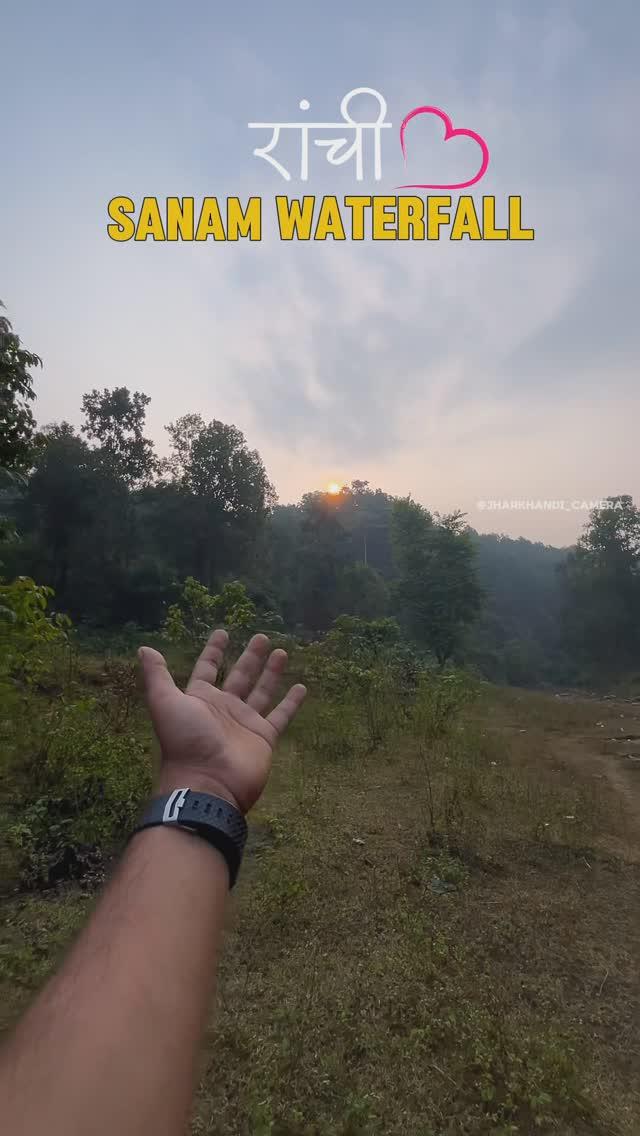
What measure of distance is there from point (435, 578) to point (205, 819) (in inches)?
976

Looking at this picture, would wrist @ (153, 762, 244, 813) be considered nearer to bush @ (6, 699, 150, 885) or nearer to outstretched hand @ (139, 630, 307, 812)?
outstretched hand @ (139, 630, 307, 812)

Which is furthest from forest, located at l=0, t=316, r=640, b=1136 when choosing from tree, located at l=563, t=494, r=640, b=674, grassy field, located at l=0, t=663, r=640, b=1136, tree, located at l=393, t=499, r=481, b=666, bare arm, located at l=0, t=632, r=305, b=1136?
tree, located at l=563, t=494, r=640, b=674

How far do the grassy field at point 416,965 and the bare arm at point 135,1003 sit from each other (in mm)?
1755

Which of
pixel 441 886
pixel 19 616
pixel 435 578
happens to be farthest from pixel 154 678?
pixel 435 578

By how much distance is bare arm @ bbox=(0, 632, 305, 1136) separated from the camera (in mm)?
698

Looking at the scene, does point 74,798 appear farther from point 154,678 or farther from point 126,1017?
point 126,1017

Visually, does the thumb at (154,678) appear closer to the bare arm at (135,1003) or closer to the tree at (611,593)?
the bare arm at (135,1003)

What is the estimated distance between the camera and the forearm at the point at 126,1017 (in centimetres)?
Answer: 70

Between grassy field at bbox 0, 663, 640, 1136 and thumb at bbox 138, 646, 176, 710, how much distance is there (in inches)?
70.3

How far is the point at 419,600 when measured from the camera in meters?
25.8

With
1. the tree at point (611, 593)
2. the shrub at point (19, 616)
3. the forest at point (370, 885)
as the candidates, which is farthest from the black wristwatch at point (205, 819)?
the tree at point (611, 593)

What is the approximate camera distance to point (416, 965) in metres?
3.04

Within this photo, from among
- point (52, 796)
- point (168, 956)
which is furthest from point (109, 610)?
point (168, 956)

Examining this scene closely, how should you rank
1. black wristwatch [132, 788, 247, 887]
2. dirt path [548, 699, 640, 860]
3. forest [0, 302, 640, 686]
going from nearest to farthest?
black wristwatch [132, 788, 247, 887]
dirt path [548, 699, 640, 860]
forest [0, 302, 640, 686]
